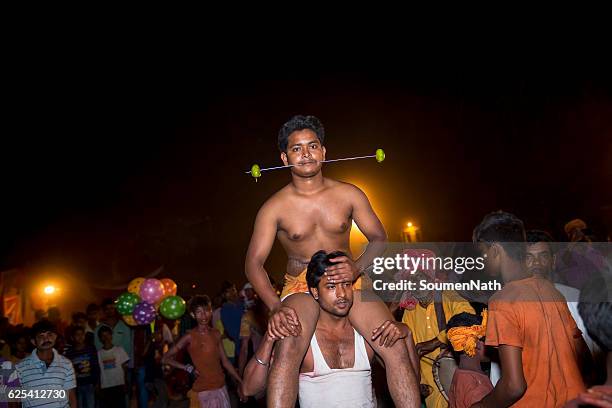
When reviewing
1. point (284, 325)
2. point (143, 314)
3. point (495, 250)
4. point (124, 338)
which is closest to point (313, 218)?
point (284, 325)

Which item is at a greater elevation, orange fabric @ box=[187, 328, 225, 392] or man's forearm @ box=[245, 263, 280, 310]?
man's forearm @ box=[245, 263, 280, 310]

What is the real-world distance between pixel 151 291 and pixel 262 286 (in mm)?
6896

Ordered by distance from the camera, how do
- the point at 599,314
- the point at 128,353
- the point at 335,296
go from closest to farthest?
the point at 599,314, the point at 335,296, the point at 128,353

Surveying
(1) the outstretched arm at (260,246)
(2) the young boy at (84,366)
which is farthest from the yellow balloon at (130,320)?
(1) the outstretched arm at (260,246)

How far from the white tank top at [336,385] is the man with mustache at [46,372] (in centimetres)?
386

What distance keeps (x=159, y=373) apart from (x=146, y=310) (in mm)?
1144

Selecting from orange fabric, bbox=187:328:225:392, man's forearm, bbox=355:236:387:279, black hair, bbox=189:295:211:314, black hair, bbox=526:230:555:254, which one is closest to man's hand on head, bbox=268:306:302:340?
man's forearm, bbox=355:236:387:279

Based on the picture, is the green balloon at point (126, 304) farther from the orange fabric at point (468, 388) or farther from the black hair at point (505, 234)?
the black hair at point (505, 234)

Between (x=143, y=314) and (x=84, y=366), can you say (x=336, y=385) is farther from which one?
(x=143, y=314)

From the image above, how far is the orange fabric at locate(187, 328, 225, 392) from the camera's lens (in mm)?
8133

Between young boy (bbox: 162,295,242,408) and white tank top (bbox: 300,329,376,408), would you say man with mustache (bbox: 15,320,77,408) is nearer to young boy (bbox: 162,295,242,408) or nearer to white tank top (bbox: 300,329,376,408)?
young boy (bbox: 162,295,242,408)

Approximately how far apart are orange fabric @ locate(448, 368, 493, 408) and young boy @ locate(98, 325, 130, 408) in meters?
6.61

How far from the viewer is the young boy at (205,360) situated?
8.10 metres

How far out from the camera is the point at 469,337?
182 inches
